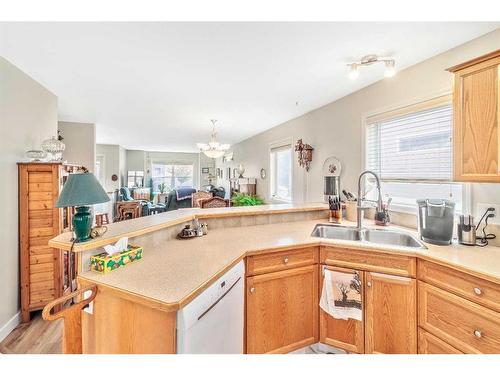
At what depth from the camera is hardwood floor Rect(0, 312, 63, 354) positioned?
1.91m

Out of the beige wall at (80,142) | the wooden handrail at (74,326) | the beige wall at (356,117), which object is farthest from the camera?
the beige wall at (80,142)

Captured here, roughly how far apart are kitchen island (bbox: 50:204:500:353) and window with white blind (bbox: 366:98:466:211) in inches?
28.6

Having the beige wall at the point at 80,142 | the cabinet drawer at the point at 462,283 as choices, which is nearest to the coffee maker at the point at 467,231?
the cabinet drawer at the point at 462,283

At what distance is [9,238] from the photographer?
2170 millimetres

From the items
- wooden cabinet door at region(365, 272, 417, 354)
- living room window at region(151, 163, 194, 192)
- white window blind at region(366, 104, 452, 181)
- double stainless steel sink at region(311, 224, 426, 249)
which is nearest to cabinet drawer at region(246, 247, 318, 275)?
double stainless steel sink at region(311, 224, 426, 249)

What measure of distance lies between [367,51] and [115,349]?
8.27 ft

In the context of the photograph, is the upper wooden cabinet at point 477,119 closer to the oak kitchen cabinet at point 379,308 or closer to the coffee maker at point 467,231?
the coffee maker at point 467,231

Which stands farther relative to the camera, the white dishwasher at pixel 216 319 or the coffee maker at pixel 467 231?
the coffee maker at pixel 467 231

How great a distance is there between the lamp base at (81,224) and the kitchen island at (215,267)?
0.17ft

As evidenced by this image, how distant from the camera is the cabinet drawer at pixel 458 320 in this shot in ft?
3.76

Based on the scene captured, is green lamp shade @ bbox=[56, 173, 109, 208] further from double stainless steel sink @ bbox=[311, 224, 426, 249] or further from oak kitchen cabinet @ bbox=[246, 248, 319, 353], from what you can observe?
double stainless steel sink @ bbox=[311, 224, 426, 249]

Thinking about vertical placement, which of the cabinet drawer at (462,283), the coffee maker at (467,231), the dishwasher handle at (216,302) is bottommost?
the dishwasher handle at (216,302)

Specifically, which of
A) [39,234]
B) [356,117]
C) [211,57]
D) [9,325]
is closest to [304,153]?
[356,117]

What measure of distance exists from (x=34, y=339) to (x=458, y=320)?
124 inches
